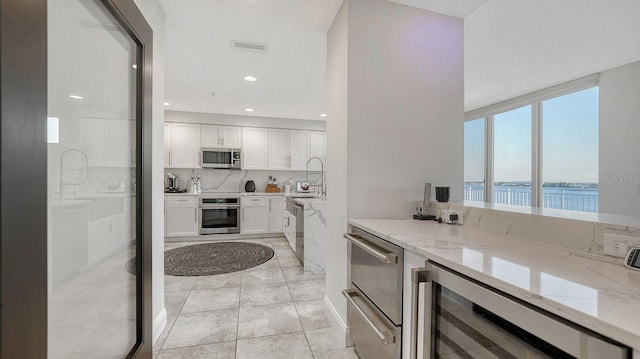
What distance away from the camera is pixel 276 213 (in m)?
5.30

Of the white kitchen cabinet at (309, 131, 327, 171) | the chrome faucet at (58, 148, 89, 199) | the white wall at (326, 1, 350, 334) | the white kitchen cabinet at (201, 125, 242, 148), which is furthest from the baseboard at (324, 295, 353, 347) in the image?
the white kitchen cabinet at (201, 125, 242, 148)

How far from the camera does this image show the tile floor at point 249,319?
72.6 inches

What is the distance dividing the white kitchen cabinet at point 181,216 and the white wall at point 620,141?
6201mm

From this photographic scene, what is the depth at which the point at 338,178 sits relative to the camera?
83.0 inches

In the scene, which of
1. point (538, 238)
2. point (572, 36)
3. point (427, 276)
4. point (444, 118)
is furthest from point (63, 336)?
point (572, 36)

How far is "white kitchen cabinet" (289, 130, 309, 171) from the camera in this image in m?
5.75

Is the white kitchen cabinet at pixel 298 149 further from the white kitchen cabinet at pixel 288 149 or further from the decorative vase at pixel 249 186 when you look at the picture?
the decorative vase at pixel 249 186

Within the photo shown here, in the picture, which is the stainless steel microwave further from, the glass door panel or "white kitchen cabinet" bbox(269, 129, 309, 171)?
the glass door panel

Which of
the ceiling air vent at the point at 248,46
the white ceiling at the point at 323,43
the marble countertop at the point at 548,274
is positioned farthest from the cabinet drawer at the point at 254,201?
the marble countertop at the point at 548,274

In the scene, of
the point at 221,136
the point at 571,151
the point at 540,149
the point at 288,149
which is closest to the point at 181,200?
the point at 221,136

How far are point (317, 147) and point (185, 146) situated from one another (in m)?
2.64

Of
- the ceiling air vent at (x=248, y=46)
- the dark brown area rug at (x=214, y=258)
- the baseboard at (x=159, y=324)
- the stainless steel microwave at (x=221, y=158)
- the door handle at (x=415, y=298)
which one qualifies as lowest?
the dark brown area rug at (x=214, y=258)

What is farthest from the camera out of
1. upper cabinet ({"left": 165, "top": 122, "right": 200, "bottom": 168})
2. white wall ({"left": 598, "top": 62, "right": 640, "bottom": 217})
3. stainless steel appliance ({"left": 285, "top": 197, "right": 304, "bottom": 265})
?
upper cabinet ({"left": 165, "top": 122, "right": 200, "bottom": 168})

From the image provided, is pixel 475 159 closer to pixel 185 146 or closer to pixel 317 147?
pixel 317 147
